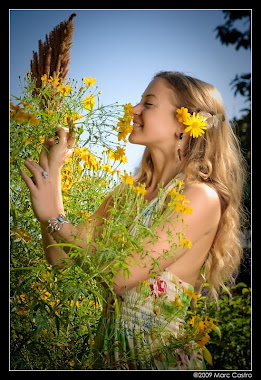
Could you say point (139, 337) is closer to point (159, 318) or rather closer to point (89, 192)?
point (159, 318)

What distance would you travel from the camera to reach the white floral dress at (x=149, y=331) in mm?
1341

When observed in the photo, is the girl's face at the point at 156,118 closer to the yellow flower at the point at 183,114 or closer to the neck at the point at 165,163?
the neck at the point at 165,163

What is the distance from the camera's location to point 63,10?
4.98ft

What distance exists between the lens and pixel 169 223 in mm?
1292

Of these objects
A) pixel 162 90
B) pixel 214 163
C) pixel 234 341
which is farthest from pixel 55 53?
pixel 234 341

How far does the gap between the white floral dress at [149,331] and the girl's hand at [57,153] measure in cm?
28

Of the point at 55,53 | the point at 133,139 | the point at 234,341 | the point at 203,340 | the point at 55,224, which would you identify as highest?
the point at 55,53

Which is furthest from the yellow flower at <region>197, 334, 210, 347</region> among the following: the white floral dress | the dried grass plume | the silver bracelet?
Answer: the dried grass plume

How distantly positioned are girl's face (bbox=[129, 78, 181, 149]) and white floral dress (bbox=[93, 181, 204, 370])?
268mm

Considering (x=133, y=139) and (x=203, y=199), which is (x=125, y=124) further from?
(x=203, y=199)

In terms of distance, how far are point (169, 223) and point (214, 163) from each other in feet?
1.39

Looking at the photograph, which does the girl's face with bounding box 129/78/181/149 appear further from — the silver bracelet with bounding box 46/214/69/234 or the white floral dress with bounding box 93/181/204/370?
the silver bracelet with bounding box 46/214/69/234

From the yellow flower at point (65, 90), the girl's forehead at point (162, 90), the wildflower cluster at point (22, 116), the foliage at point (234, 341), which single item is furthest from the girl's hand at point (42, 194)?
the foliage at point (234, 341)

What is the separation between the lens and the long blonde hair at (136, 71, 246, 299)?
1547 millimetres
